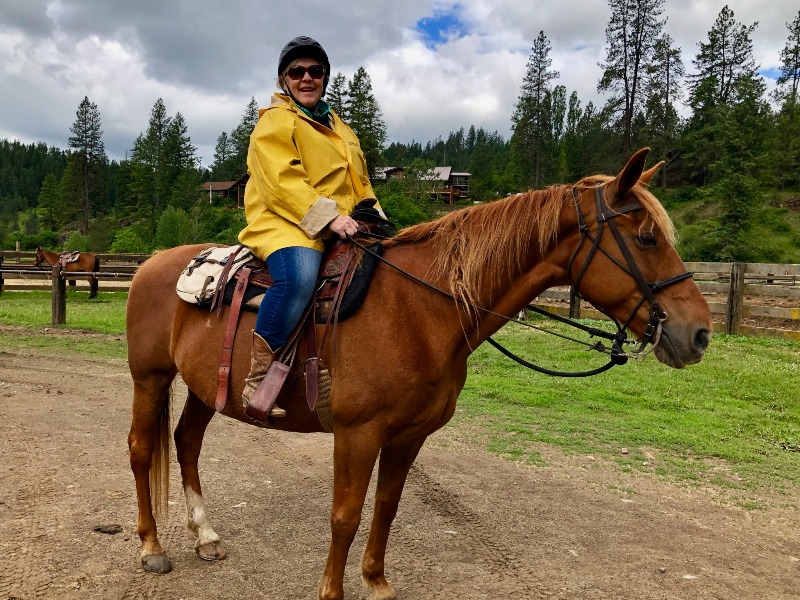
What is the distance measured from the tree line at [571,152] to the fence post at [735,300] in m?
24.6

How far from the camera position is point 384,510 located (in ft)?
11.3

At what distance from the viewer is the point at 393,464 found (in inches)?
134

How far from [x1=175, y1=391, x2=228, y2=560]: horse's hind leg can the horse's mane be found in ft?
7.79

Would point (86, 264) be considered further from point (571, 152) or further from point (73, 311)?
point (571, 152)

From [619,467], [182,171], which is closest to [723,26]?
[182,171]

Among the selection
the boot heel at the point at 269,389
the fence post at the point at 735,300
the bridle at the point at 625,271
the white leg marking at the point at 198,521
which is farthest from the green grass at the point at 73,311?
the fence post at the point at 735,300

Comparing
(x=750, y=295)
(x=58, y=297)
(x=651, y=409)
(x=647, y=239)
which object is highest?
(x=647, y=239)

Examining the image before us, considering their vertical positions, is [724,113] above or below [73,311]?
above

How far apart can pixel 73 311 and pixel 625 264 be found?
1806 centimetres

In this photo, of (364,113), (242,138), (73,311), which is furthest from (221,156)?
(73,311)

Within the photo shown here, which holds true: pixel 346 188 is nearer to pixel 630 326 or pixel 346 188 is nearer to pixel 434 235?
pixel 434 235

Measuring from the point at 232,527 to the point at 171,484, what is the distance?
1.19m

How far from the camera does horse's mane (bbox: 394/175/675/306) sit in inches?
113

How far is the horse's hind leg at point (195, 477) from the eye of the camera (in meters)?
3.88
